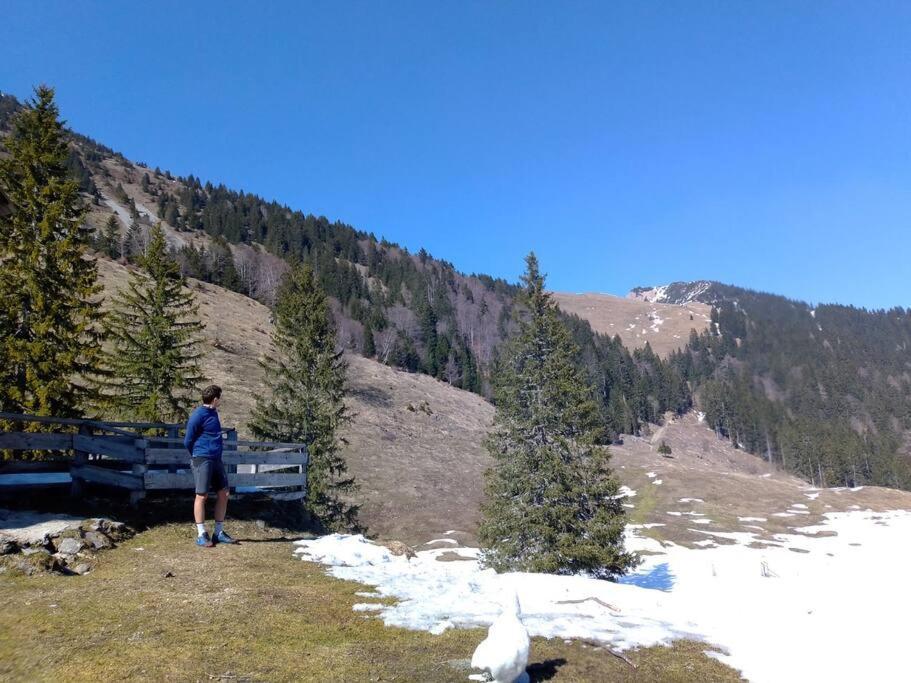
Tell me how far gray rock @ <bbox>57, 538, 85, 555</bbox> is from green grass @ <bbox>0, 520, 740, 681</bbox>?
1087mm

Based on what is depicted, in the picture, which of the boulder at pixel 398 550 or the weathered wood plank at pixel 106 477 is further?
the boulder at pixel 398 550

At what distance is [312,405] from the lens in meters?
28.2

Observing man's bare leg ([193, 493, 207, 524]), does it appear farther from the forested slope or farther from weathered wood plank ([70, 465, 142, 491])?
the forested slope

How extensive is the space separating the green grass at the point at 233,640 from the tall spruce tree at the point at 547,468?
50.0 ft

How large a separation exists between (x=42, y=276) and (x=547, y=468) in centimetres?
1998

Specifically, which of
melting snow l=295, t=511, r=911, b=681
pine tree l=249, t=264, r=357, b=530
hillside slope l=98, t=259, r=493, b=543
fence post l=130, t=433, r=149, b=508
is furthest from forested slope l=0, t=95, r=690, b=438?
melting snow l=295, t=511, r=911, b=681

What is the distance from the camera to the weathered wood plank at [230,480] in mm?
12078

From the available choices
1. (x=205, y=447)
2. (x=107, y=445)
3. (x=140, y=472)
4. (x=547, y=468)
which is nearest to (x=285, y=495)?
(x=140, y=472)

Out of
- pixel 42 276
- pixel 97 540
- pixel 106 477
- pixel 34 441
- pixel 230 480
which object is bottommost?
pixel 97 540

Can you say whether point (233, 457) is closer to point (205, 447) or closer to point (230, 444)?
point (230, 444)

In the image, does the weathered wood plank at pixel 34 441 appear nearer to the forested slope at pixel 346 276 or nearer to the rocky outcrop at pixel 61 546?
the rocky outcrop at pixel 61 546

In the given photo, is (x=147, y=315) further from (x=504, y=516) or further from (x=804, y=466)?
(x=804, y=466)

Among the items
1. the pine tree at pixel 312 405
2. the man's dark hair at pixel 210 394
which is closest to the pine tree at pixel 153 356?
the pine tree at pixel 312 405

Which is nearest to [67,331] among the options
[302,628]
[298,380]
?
[298,380]
